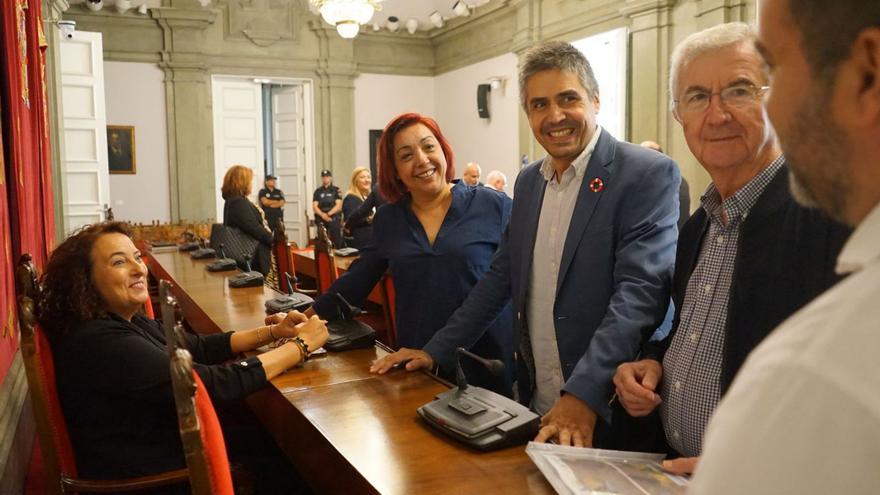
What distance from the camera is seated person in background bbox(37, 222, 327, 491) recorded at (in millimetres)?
2037

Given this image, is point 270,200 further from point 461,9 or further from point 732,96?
point 732,96

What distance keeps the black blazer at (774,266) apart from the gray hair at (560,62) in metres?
0.71

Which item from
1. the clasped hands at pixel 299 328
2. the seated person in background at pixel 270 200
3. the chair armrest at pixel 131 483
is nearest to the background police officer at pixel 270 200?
the seated person in background at pixel 270 200

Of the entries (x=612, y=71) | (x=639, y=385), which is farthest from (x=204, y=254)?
(x=612, y=71)

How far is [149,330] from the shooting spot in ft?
7.72

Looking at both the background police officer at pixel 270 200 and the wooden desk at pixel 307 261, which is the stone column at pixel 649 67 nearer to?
the wooden desk at pixel 307 261

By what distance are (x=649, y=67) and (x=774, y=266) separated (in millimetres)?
7838

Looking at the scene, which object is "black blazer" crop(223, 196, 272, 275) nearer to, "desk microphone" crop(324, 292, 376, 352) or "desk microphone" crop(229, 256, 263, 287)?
"desk microphone" crop(229, 256, 263, 287)

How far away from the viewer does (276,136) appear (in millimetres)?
13359

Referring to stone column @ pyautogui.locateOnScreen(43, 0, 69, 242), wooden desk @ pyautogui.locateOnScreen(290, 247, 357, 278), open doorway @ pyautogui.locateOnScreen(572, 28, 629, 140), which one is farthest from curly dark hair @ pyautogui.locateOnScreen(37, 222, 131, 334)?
open doorway @ pyautogui.locateOnScreen(572, 28, 629, 140)

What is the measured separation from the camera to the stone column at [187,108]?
37.6 ft

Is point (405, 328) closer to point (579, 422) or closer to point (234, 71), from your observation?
point (579, 422)

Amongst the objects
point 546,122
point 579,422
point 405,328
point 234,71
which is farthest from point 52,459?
point 234,71

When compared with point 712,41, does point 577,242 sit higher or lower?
lower
